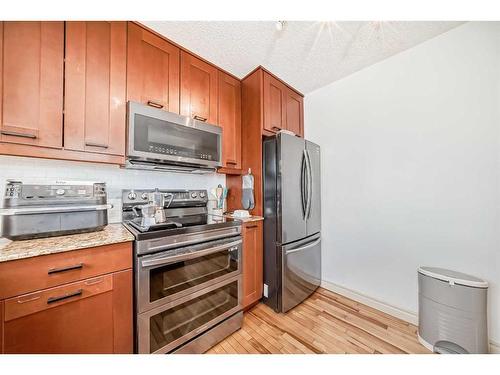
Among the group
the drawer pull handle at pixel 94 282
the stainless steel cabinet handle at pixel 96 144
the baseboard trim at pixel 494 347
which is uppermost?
the stainless steel cabinet handle at pixel 96 144

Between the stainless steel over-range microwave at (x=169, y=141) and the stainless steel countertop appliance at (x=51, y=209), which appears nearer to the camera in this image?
the stainless steel countertop appliance at (x=51, y=209)

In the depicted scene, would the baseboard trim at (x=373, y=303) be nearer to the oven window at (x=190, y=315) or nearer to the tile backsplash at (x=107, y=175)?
the oven window at (x=190, y=315)

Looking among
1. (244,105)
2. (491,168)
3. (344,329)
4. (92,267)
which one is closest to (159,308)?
(92,267)

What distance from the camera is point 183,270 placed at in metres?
1.27

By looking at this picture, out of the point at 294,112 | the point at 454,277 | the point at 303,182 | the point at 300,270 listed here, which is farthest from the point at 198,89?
the point at 454,277

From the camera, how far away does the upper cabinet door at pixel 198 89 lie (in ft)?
5.59

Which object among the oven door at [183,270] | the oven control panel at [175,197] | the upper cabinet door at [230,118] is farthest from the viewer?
the upper cabinet door at [230,118]

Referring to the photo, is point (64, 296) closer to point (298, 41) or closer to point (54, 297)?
point (54, 297)

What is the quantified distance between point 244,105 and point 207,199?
1.17m

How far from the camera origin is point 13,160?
1241 mm

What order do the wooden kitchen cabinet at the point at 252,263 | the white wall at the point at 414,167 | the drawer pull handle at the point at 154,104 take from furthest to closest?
the wooden kitchen cabinet at the point at 252,263
the drawer pull handle at the point at 154,104
the white wall at the point at 414,167

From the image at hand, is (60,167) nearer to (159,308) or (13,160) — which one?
(13,160)

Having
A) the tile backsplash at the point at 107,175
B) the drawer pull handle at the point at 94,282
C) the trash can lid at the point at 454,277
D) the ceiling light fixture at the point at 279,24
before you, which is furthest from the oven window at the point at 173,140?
the trash can lid at the point at 454,277

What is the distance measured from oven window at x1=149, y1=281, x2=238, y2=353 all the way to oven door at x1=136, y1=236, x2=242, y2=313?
91mm
